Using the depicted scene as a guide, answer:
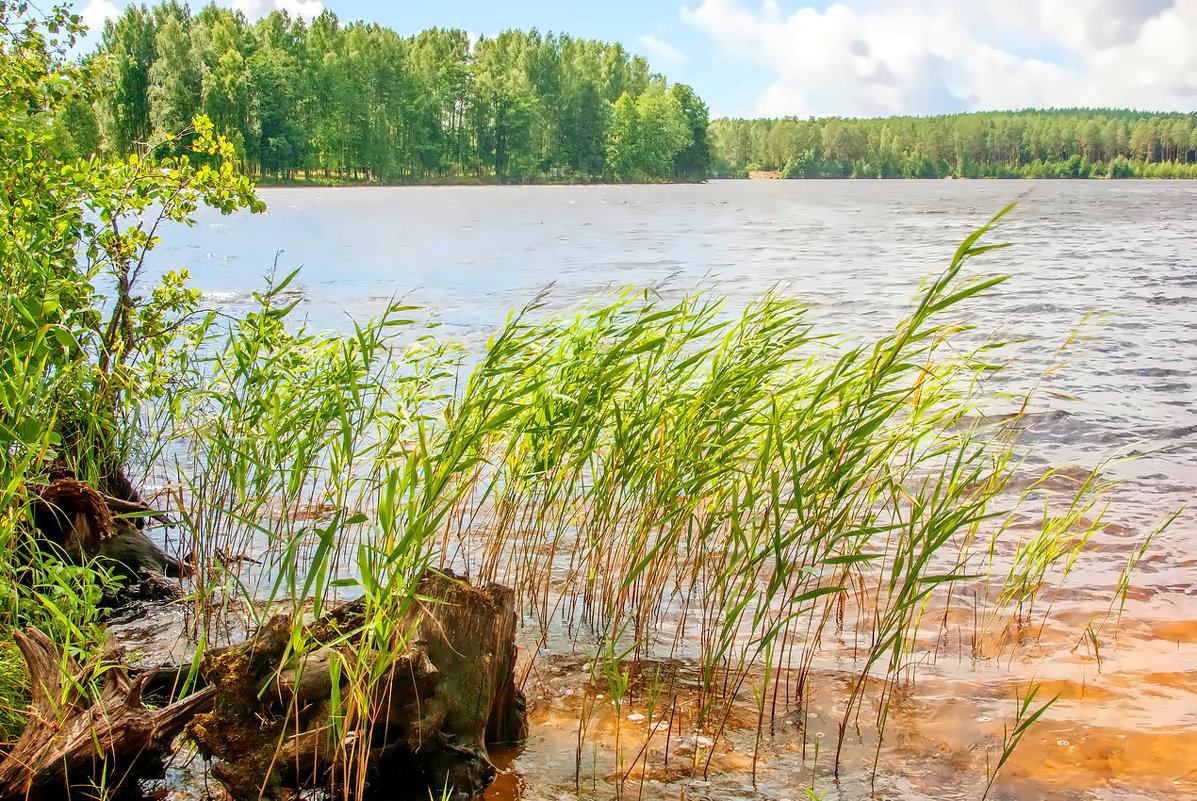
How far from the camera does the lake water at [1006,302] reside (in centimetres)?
427

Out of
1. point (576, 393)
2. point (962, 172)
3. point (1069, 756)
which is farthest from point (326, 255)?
point (962, 172)

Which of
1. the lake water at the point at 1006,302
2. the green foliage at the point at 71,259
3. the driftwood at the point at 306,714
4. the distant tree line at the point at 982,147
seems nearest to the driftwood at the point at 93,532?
the green foliage at the point at 71,259

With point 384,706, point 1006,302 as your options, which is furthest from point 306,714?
point 1006,302

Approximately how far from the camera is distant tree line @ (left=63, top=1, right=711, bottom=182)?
276ft

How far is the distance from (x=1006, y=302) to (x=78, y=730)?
790 inches

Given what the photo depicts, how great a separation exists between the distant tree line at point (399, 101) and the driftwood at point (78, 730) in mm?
69310

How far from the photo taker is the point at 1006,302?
66.0ft

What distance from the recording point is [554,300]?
2098 centimetres

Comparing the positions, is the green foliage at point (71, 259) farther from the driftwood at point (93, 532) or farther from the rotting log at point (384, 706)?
the rotting log at point (384, 706)

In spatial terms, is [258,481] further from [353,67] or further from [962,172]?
[962,172]

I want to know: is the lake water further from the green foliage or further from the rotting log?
the green foliage

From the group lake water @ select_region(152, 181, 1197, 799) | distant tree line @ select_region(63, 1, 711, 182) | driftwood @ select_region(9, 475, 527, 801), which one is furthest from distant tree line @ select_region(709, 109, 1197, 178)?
driftwood @ select_region(9, 475, 527, 801)

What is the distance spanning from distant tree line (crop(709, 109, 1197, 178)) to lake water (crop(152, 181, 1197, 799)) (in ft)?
274

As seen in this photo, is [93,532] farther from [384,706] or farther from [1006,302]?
[1006,302]
